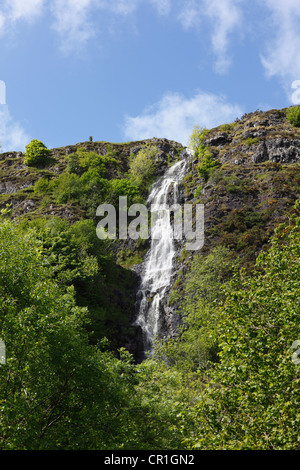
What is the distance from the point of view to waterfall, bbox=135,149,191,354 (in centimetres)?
4341

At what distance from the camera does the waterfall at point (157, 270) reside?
43.4m

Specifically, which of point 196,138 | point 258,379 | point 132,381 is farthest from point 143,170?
point 258,379

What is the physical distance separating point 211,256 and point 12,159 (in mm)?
80427

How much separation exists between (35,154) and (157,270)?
6026 centimetres

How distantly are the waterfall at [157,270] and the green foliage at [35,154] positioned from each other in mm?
37774

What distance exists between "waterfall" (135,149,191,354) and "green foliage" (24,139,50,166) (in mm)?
37774

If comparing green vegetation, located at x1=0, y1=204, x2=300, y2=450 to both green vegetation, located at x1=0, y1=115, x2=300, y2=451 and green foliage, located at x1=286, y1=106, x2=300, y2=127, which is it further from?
green foliage, located at x1=286, y1=106, x2=300, y2=127

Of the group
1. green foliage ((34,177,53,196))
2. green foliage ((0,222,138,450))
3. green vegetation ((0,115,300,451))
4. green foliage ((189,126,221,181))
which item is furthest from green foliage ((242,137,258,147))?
green foliage ((0,222,138,450))

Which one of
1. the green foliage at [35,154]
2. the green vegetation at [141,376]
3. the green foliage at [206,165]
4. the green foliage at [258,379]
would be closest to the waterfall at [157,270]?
the green foliage at [206,165]

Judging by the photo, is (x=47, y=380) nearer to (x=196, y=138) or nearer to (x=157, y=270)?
(x=157, y=270)

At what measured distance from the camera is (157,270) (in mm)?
51594

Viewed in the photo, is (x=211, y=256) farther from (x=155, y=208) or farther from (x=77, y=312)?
(x=155, y=208)

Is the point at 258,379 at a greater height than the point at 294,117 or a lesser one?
lesser

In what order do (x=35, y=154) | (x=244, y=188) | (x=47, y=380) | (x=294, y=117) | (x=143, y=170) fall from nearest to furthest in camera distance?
(x=47, y=380), (x=244, y=188), (x=294, y=117), (x=143, y=170), (x=35, y=154)
